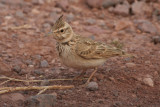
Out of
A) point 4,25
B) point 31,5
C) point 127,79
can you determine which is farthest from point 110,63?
point 31,5

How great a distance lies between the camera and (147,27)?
920 cm

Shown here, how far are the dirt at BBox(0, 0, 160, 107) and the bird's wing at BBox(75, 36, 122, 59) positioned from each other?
47cm

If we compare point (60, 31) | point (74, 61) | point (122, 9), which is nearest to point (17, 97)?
point (74, 61)

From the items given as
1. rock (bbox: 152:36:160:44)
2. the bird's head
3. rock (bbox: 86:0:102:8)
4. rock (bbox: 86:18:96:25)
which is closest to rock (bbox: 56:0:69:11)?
rock (bbox: 86:0:102:8)

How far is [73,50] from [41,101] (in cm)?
135

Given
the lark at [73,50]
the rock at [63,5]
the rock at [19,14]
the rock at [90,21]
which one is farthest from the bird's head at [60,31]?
the rock at [63,5]

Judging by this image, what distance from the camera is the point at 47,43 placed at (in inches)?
320

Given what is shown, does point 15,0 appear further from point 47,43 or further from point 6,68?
point 6,68

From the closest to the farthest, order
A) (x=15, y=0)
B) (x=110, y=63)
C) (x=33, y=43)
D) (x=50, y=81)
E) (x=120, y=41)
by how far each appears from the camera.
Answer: (x=50, y=81)
(x=110, y=63)
(x=33, y=43)
(x=120, y=41)
(x=15, y=0)

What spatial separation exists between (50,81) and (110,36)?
3.27m

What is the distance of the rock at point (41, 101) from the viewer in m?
4.73

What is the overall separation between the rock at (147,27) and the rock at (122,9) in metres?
0.85

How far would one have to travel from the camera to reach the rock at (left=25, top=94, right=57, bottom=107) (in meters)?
4.73

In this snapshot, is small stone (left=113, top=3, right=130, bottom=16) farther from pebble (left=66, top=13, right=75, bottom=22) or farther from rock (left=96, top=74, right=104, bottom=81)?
rock (left=96, top=74, right=104, bottom=81)
